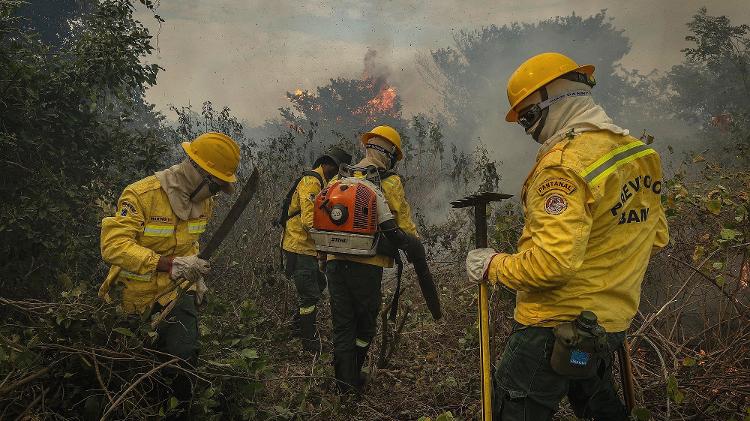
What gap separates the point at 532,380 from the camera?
198 centimetres

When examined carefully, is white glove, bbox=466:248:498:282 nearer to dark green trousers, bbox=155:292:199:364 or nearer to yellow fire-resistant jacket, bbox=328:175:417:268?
yellow fire-resistant jacket, bbox=328:175:417:268

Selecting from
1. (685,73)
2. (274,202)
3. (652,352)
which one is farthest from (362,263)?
(685,73)

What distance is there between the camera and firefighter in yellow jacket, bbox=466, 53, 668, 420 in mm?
1841

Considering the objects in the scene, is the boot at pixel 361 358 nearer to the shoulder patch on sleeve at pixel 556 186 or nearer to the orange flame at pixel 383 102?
the shoulder patch on sleeve at pixel 556 186

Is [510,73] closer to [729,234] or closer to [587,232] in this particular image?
[729,234]

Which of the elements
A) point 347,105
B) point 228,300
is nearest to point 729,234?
point 228,300

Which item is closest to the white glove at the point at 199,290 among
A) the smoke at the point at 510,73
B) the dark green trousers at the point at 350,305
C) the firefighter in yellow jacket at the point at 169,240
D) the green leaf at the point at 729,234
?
the firefighter in yellow jacket at the point at 169,240

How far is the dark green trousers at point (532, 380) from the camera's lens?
1975 millimetres

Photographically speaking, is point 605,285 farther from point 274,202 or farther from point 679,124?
point 679,124

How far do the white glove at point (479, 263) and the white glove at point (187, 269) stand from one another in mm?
1645

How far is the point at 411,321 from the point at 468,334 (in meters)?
0.98

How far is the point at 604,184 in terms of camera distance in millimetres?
1842

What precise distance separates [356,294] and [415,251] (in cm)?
56

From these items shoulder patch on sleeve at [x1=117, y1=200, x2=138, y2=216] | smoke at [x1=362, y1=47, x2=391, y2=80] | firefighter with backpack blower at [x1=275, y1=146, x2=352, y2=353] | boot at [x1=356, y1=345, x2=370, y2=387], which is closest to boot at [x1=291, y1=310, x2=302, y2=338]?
firefighter with backpack blower at [x1=275, y1=146, x2=352, y2=353]
